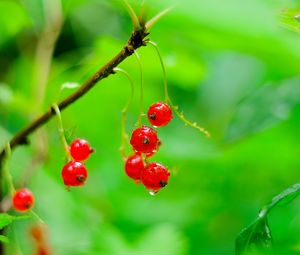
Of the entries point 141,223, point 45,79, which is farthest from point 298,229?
point 45,79

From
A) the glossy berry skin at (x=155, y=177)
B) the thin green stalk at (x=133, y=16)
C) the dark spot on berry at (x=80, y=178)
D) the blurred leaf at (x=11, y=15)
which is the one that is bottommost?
the glossy berry skin at (x=155, y=177)

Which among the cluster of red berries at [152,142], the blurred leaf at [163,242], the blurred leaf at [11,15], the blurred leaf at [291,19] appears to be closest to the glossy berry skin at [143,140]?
the cluster of red berries at [152,142]

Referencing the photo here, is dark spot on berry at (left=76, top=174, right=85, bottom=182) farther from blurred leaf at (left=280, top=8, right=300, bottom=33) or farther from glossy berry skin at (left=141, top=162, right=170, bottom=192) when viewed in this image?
blurred leaf at (left=280, top=8, right=300, bottom=33)

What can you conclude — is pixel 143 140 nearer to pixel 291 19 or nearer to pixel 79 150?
pixel 79 150

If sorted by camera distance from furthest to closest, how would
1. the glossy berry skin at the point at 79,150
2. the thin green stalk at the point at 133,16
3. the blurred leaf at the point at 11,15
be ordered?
1. the blurred leaf at the point at 11,15
2. the glossy berry skin at the point at 79,150
3. the thin green stalk at the point at 133,16

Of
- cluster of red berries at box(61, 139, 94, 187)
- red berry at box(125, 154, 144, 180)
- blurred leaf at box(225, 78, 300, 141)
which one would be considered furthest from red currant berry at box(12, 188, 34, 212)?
blurred leaf at box(225, 78, 300, 141)

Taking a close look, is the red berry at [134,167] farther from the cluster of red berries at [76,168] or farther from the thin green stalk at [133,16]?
the thin green stalk at [133,16]

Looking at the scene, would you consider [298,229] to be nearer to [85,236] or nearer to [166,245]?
[166,245]

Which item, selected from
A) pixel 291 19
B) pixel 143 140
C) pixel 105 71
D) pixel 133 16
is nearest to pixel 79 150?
pixel 143 140
